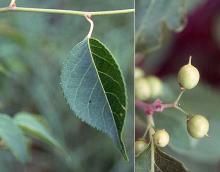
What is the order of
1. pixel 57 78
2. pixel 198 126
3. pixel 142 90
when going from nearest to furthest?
pixel 198 126 → pixel 142 90 → pixel 57 78

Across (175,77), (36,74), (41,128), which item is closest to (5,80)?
(36,74)

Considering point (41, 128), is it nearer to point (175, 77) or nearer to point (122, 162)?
point (175, 77)

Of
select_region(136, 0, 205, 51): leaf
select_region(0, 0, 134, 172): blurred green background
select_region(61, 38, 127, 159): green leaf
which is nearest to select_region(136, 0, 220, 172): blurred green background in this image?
select_region(136, 0, 205, 51): leaf

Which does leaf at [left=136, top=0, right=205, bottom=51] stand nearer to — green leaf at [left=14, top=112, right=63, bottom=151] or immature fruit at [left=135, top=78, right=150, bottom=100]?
immature fruit at [left=135, top=78, right=150, bottom=100]

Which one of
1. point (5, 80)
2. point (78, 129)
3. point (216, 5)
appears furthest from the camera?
point (78, 129)

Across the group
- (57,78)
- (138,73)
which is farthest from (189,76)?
(57,78)

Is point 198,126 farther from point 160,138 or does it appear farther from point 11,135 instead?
point 11,135
